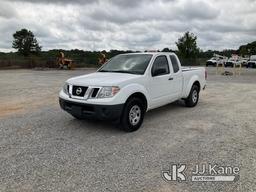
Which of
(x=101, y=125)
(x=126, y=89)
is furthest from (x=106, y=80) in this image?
(x=101, y=125)

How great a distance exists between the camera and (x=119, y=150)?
191 inches

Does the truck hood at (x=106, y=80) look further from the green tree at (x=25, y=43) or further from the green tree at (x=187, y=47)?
the green tree at (x=25, y=43)

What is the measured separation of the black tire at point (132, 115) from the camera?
5.78 meters

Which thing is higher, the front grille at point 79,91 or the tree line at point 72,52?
the tree line at point 72,52

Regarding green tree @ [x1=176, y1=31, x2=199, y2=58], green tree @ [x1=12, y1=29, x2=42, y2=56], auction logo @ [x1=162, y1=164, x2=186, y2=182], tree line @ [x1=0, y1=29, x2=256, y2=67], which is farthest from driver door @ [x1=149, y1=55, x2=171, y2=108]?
green tree @ [x1=12, y1=29, x2=42, y2=56]

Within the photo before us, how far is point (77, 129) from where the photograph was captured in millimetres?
6090

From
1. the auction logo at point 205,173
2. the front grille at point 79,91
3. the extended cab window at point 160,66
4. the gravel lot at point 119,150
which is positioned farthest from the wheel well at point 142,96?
the auction logo at point 205,173

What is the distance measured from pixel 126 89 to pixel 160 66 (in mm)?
1642

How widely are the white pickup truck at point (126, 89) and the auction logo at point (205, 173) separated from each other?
74.0 inches

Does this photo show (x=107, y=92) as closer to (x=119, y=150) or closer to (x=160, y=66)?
(x=119, y=150)

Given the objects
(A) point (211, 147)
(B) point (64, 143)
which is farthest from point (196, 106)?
(B) point (64, 143)

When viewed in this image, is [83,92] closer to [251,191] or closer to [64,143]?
[64,143]

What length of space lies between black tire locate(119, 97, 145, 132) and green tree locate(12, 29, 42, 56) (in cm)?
4863

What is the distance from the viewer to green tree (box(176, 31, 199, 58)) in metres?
44.8
